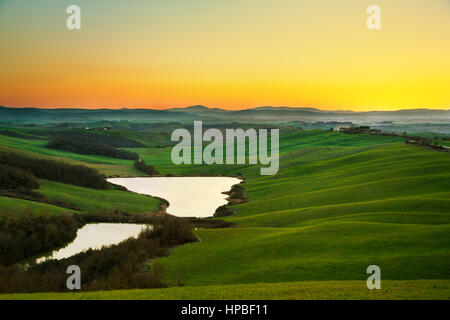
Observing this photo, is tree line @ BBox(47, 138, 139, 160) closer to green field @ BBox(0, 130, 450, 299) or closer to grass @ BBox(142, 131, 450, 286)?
green field @ BBox(0, 130, 450, 299)

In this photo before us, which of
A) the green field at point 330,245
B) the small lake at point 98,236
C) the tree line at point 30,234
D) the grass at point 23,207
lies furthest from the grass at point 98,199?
the tree line at point 30,234

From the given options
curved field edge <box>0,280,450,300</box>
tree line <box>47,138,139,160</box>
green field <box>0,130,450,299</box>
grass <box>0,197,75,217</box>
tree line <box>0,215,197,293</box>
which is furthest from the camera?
tree line <box>47,138,139,160</box>

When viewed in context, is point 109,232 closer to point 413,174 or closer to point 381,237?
point 381,237

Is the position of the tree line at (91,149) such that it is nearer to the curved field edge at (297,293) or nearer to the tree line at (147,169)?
the tree line at (147,169)

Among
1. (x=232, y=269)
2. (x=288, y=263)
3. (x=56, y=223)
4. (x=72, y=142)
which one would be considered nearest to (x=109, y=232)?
(x=56, y=223)

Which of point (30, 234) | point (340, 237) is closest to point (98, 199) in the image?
point (30, 234)

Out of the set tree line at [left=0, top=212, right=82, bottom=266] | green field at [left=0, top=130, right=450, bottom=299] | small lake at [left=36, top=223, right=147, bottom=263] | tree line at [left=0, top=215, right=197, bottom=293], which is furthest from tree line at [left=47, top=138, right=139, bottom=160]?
tree line at [left=0, top=215, right=197, bottom=293]
